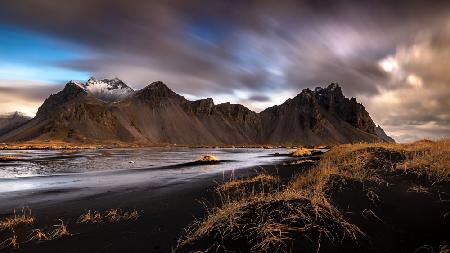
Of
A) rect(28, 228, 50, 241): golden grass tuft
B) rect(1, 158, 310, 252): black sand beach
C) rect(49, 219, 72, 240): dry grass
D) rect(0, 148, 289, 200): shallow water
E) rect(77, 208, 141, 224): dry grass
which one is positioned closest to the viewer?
rect(1, 158, 310, 252): black sand beach

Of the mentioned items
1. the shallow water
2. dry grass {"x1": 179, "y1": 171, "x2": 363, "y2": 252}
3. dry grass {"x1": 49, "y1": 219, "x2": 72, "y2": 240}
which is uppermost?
dry grass {"x1": 179, "y1": 171, "x2": 363, "y2": 252}

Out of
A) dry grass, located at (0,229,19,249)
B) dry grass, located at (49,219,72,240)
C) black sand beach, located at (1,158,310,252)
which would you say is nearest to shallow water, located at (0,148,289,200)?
black sand beach, located at (1,158,310,252)

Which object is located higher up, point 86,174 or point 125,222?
point 125,222

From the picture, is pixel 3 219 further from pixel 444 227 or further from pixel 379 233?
pixel 444 227

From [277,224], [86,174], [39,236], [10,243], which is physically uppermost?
[277,224]

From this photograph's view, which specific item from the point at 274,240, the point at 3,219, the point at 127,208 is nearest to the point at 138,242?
the point at 274,240

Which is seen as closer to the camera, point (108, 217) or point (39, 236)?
point (39, 236)

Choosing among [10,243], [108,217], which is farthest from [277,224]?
[108,217]

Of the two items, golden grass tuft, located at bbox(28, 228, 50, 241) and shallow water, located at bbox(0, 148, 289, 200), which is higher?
golden grass tuft, located at bbox(28, 228, 50, 241)

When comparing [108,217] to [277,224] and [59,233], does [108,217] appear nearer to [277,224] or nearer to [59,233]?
[59,233]

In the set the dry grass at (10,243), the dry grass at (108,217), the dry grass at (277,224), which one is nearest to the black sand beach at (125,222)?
the dry grass at (10,243)

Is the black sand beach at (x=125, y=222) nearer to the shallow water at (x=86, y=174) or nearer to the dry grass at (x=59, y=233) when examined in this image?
the dry grass at (x=59, y=233)

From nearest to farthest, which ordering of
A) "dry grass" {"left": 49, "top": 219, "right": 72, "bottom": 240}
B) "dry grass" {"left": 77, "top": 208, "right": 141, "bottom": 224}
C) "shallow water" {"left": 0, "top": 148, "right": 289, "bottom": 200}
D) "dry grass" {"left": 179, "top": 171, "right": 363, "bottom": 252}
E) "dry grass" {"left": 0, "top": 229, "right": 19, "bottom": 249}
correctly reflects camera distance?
"dry grass" {"left": 179, "top": 171, "right": 363, "bottom": 252} < "dry grass" {"left": 0, "top": 229, "right": 19, "bottom": 249} < "dry grass" {"left": 49, "top": 219, "right": 72, "bottom": 240} < "dry grass" {"left": 77, "top": 208, "right": 141, "bottom": 224} < "shallow water" {"left": 0, "top": 148, "right": 289, "bottom": 200}

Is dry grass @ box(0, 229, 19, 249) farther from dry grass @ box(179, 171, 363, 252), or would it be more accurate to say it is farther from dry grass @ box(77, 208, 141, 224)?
dry grass @ box(179, 171, 363, 252)
